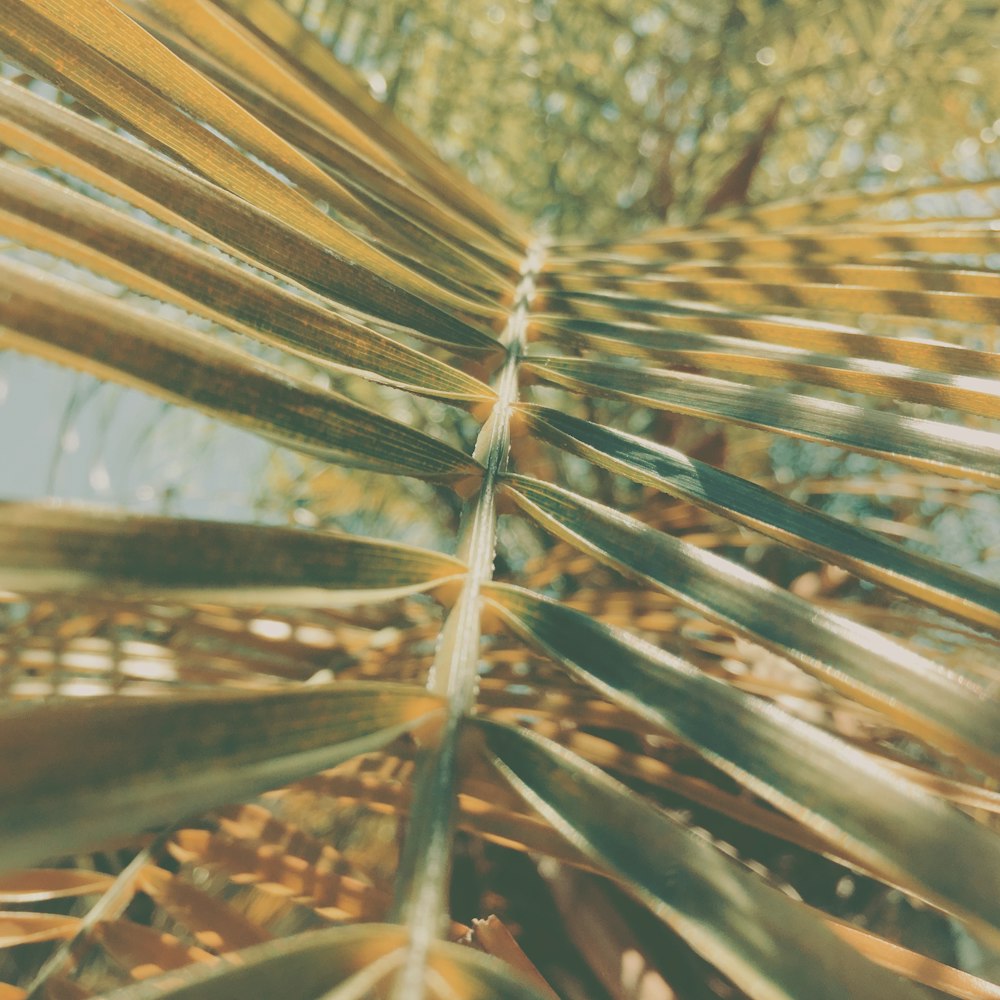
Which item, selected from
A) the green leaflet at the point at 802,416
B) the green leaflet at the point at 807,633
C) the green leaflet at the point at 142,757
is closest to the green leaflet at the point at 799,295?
the green leaflet at the point at 802,416

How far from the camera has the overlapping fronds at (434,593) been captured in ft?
0.60

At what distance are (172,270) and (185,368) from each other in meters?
0.05

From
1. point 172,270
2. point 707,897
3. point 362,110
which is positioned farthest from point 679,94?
point 707,897

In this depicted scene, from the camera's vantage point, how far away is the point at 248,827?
0.43 meters

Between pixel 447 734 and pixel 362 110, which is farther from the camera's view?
pixel 362 110

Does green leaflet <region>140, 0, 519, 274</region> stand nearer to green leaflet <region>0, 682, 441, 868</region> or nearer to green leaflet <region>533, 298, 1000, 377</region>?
green leaflet <region>533, 298, 1000, 377</region>

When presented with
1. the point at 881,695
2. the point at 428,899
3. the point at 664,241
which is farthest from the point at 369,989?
the point at 664,241

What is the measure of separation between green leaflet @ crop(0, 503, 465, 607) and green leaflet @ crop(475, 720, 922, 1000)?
78mm

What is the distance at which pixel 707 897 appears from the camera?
187mm

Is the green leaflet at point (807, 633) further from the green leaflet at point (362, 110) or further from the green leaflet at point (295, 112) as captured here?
the green leaflet at point (362, 110)

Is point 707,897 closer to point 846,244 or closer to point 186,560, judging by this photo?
point 186,560

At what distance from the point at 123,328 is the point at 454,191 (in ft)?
1.64

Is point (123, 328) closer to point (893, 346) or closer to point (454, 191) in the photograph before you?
point (893, 346)

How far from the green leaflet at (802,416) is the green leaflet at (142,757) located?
21cm
